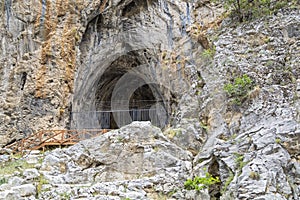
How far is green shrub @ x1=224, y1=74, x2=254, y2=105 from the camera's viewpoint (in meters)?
10.6

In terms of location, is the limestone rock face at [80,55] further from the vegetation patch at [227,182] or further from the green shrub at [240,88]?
the vegetation patch at [227,182]

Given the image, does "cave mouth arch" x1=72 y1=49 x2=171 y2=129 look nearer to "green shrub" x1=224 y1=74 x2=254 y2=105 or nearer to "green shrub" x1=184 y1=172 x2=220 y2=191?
"green shrub" x1=224 y1=74 x2=254 y2=105

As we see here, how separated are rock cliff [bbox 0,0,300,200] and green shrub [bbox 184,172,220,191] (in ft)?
0.38

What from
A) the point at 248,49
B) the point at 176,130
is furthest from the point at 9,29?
the point at 248,49

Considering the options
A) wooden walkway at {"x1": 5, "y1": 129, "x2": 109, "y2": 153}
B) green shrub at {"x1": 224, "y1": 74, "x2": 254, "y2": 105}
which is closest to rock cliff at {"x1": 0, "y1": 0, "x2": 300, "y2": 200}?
green shrub at {"x1": 224, "y1": 74, "x2": 254, "y2": 105}

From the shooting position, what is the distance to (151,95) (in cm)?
2022

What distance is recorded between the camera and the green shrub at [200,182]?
8.19 m

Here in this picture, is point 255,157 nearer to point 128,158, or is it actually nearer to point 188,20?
point 128,158

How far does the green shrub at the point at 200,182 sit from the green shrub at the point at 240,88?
3.00 metres

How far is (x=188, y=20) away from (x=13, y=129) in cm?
851

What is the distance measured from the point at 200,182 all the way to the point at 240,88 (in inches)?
144

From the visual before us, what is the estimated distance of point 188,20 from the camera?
1546cm

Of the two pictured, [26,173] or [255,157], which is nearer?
[255,157]

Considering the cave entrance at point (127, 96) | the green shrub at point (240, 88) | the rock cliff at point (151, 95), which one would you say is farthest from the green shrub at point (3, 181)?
the cave entrance at point (127, 96)
